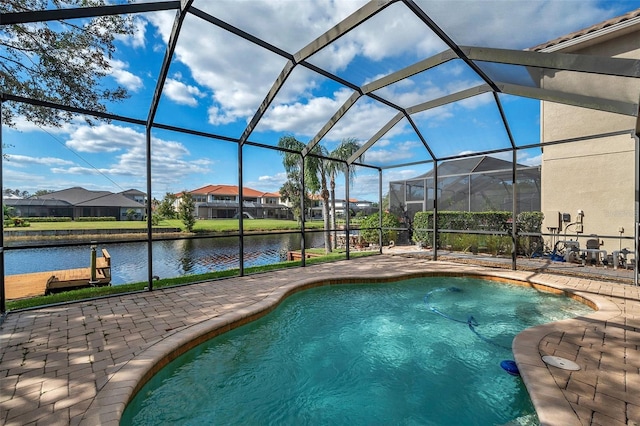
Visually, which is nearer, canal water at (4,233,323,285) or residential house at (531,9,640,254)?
residential house at (531,9,640,254)

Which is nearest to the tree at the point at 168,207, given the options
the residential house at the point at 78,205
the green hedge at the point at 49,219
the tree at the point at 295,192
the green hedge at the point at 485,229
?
the tree at the point at 295,192

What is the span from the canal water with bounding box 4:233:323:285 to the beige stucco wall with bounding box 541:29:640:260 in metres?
9.01

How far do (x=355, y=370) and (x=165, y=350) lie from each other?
6.69ft

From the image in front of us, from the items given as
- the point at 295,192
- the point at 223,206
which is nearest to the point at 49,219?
the point at 295,192

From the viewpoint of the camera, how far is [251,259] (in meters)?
16.2

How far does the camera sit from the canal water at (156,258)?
27.7 feet

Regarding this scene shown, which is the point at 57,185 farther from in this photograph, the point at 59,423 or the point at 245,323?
the point at 59,423

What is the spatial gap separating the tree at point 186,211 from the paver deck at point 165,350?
1649cm

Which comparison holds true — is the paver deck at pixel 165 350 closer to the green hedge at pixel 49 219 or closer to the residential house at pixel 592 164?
the residential house at pixel 592 164

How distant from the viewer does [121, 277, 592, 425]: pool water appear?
2498 millimetres

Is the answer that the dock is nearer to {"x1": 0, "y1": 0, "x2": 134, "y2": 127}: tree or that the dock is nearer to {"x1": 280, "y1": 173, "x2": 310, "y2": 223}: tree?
{"x1": 0, "y1": 0, "x2": 134, "y2": 127}: tree

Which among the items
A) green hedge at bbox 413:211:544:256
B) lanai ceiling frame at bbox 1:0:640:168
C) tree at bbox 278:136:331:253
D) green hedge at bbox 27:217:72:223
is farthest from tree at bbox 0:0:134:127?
tree at bbox 278:136:331:253

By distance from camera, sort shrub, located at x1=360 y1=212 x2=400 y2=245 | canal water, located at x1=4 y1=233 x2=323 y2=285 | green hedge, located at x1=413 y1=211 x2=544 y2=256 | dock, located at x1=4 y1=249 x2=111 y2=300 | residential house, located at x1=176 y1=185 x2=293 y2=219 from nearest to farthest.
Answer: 1. dock, located at x1=4 y1=249 x2=111 y2=300
2. canal water, located at x1=4 y1=233 x2=323 y2=285
3. green hedge, located at x1=413 y1=211 x2=544 y2=256
4. shrub, located at x1=360 y1=212 x2=400 y2=245
5. residential house, located at x1=176 y1=185 x2=293 y2=219

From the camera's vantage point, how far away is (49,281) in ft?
22.7
